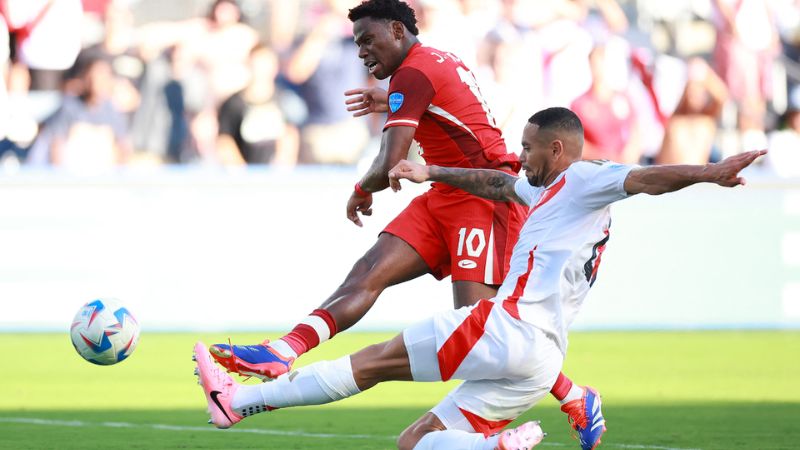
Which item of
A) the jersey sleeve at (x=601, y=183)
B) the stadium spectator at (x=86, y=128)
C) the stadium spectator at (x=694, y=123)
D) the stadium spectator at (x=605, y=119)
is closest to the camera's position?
the jersey sleeve at (x=601, y=183)

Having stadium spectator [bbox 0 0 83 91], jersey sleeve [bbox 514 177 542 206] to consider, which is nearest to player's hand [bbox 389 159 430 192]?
jersey sleeve [bbox 514 177 542 206]

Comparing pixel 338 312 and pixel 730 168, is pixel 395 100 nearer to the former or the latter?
pixel 338 312

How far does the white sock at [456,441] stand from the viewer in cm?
568

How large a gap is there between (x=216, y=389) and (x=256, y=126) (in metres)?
8.96

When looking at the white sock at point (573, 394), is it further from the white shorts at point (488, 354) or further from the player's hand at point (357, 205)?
the player's hand at point (357, 205)

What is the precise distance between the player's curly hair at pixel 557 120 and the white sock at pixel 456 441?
1.42 meters

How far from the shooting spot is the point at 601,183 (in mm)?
5660

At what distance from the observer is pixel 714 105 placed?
15664 mm

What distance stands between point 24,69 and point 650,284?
709 cm

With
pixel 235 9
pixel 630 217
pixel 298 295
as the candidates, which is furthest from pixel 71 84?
pixel 630 217

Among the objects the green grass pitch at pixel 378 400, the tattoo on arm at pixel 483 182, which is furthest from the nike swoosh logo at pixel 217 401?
the tattoo on arm at pixel 483 182

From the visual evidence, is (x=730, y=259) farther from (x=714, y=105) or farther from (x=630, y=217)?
(x=714, y=105)

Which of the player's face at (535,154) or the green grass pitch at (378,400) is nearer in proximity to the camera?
the player's face at (535,154)

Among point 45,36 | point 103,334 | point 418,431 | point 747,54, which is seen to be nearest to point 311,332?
point 418,431
